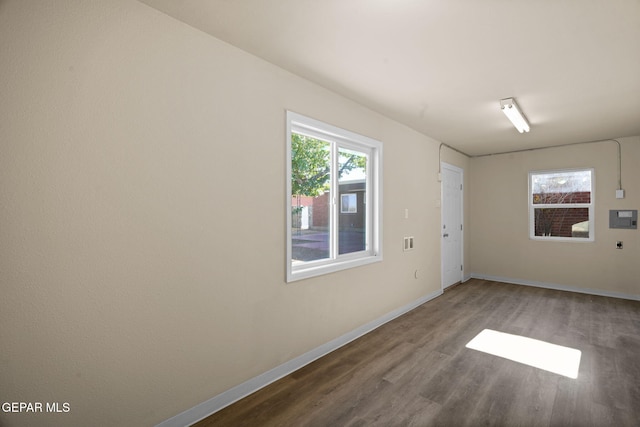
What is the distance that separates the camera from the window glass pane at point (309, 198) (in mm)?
2793

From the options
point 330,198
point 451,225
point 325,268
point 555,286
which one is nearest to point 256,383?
point 325,268

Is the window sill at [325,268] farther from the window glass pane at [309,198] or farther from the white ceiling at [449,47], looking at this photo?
the white ceiling at [449,47]

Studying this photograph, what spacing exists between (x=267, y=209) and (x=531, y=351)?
292 cm

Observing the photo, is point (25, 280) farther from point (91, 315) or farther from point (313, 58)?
point (313, 58)

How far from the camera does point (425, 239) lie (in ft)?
15.3

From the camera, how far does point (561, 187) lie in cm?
530

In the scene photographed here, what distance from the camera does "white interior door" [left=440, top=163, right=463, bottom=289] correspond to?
5273 millimetres

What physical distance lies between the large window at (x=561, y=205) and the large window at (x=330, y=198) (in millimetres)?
3768

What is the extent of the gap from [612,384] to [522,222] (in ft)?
12.4

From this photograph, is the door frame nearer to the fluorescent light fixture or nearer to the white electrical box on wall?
the fluorescent light fixture

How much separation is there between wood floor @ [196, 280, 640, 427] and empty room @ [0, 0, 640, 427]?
2 cm

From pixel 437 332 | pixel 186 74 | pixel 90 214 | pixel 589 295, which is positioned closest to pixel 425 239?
pixel 437 332

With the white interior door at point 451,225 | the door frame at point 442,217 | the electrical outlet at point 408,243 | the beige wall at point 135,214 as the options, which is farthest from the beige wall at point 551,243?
the beige wall at point 135,214

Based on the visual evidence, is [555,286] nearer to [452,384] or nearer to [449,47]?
[452,384]
